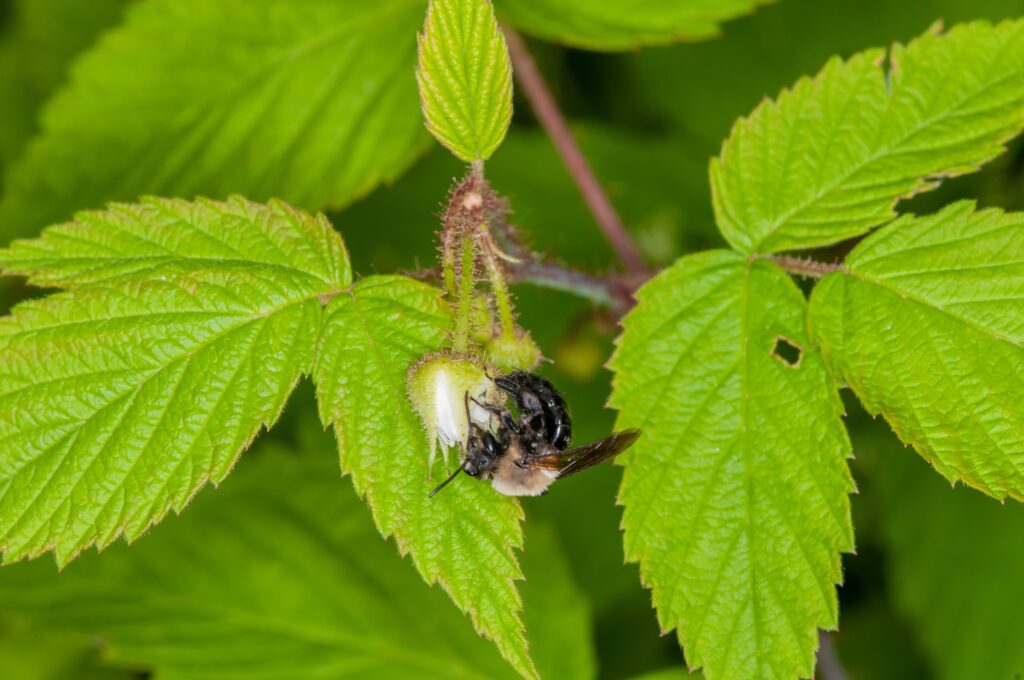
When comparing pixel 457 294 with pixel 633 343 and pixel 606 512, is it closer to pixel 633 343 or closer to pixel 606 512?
pixel 633 343

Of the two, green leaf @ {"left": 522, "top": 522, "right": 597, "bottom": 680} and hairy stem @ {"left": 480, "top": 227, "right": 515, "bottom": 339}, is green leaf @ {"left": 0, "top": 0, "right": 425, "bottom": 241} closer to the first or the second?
hairy stem @ {"left": 480, "top": 227, "right": 515, "bottom": 339}

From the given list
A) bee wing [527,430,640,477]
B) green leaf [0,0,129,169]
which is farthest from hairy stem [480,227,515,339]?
green leaf [0,0,129,169]

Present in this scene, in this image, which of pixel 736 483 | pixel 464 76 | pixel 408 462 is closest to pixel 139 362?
pixel 408 462

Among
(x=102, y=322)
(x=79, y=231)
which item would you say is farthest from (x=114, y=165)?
(x=102, y=322)

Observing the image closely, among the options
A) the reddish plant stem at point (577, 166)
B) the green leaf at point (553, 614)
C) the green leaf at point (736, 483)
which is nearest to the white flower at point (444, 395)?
the green leaf at point (736, 483)

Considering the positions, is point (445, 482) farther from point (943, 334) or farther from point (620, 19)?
point (620, 19)

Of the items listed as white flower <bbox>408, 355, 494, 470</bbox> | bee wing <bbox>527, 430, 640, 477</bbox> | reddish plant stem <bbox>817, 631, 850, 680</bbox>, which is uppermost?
white flower <bbox>408, 355, 494, 470</bbox>
